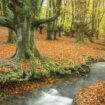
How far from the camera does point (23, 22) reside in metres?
19.3

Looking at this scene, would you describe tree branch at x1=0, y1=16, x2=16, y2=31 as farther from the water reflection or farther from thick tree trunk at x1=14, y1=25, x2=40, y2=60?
the water reflection

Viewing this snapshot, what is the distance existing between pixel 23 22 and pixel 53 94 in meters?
5.66

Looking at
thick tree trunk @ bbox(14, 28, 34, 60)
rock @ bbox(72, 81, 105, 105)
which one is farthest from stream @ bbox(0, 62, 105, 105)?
thick tree trunk @ bbox(14, 28, 34, 60)

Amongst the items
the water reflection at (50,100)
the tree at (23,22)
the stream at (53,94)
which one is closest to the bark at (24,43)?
the tree at (23,22)

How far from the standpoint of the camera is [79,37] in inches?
1515

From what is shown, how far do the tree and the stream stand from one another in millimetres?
3332

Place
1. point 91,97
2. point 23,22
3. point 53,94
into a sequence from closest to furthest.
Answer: point 91,97 < point 53,94 < point 23,22

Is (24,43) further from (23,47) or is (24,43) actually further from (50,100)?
(50,100)

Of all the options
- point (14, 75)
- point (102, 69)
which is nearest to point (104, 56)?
point (102, 69)

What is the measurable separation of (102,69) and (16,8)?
8.70 m

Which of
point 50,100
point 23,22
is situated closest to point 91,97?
point 50,100

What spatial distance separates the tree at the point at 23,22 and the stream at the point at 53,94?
3.33 meters

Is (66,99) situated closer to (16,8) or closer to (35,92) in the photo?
(35,92)

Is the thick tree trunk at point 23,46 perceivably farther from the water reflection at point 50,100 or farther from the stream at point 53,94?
the water reflection at point 50,100
